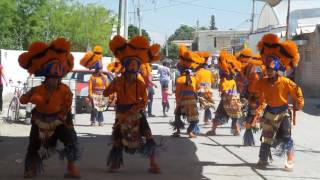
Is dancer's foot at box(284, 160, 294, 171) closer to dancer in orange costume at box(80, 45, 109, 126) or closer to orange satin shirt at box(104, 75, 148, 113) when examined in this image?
orange satin shirt at box(104, 75, 148, 113)

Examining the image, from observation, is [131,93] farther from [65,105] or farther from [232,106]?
[232,106]

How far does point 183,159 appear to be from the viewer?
1016 cm

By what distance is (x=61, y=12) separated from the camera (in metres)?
44.5

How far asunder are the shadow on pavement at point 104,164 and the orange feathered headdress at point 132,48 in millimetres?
1389

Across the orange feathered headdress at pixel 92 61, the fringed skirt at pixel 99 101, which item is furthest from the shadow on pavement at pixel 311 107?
the orange feathered headdress at pixel 92 61

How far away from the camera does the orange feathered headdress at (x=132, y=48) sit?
9.04 m

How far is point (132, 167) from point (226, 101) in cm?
454

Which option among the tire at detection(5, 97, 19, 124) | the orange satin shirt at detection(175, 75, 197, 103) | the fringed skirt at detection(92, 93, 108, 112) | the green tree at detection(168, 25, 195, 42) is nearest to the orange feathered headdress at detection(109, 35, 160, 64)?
the orange satin shirt at detection(175, 75, 197, 103)

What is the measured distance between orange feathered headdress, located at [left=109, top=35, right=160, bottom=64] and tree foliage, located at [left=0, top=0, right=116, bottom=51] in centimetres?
2602

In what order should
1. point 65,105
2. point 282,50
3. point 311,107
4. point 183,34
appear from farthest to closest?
point 183,34
point 311,107
point 282,50
point 65,105

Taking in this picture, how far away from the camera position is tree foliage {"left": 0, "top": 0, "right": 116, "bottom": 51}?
37.0m

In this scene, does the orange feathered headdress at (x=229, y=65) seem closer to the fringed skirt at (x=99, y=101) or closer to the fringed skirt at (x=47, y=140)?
the fringed skirt at (x=99, y=101)

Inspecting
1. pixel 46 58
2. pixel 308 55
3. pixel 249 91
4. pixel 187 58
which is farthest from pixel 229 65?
pixel 308 55

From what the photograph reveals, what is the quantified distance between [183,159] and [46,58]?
307 cm
